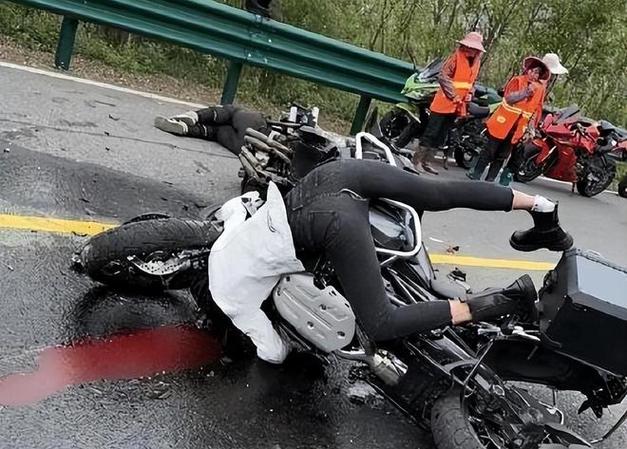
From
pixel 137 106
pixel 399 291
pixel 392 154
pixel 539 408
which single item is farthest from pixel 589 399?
pixel 137 106

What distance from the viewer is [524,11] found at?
1294 centimetres

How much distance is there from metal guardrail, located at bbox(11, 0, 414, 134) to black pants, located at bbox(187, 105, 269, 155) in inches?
61.1

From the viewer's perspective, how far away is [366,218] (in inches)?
132

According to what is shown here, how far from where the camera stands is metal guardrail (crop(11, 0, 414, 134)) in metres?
7.91

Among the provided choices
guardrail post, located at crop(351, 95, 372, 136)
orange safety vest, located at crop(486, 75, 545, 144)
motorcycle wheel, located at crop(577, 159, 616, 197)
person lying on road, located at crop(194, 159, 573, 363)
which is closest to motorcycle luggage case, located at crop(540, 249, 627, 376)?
person lying on road, located at crop(194, 159, 573, 363)

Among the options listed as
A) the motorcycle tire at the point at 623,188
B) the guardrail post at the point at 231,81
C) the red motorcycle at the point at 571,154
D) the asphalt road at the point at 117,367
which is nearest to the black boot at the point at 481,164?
the red motorcycle at the point at 571,154

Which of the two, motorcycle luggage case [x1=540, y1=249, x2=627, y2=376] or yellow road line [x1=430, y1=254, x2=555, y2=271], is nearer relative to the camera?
motorcycle luggage case [x1=540, y1=249, x2=627, y2=376]

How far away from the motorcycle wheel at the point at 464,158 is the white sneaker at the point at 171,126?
4728 mm

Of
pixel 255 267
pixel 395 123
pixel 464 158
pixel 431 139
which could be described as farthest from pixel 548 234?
pixel 464 158

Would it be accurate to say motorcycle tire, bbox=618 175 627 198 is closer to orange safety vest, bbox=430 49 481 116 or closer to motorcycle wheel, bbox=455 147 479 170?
motorcycle wheel, bbox=455 147 479 170

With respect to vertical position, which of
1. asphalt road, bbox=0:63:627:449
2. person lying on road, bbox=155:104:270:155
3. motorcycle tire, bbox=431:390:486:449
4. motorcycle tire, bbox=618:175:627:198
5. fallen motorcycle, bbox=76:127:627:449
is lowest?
motorcycle tire, bbox=618:175:627:198

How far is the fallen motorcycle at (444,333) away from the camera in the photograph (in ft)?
10.6

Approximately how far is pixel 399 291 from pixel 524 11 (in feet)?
34.2

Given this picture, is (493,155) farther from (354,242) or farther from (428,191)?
(354,242)
